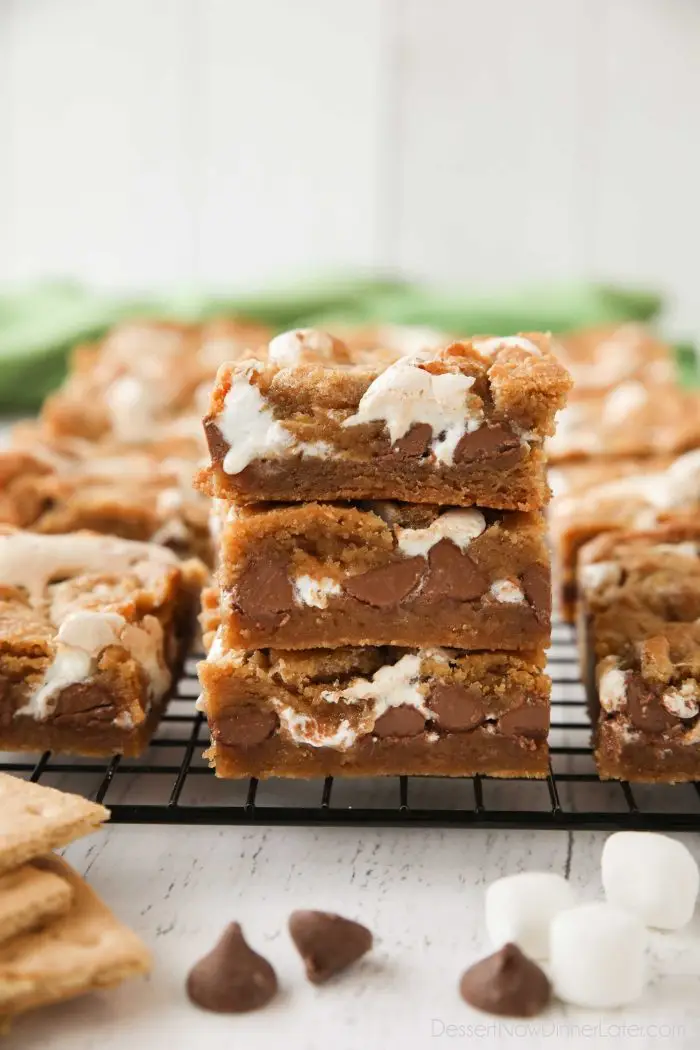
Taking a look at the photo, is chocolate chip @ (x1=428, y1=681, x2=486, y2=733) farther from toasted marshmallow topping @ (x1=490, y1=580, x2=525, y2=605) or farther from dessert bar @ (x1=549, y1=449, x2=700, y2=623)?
dessert bar @ (x1=549, y1=449, x2=700, y2=623)

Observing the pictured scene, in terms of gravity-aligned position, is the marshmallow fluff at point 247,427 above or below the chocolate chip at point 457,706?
above

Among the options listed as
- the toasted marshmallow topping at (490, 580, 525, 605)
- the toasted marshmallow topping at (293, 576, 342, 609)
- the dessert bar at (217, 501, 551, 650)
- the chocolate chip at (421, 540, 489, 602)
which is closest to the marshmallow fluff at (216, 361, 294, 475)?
the dessert bar at (217, 501, 551, 650)

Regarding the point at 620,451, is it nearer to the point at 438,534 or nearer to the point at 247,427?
the point at 438,534

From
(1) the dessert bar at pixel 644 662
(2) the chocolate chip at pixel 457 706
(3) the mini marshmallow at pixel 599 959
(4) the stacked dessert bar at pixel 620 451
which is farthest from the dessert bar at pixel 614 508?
(3) the mini marshmallow at pixel 599 959

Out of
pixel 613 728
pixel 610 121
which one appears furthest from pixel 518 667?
pixel 610 121

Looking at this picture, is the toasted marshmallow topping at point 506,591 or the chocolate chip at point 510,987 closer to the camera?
the chocolate chip at point 510,987

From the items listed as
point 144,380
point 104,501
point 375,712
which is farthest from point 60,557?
point 144,380

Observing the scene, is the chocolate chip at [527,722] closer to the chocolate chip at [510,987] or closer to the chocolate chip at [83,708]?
the chocolate chip at [510,987]

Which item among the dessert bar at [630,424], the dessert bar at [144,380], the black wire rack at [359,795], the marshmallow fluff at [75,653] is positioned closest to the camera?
the black wire rack at [359,795]

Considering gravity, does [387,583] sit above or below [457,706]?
above
